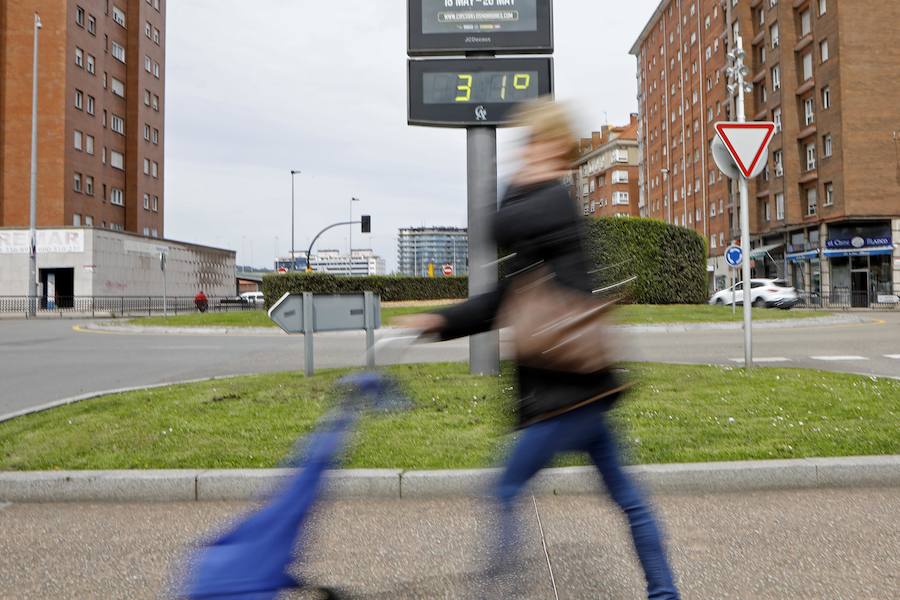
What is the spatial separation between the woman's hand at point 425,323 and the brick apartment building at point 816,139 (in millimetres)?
40641

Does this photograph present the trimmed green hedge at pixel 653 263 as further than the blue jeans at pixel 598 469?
Yes

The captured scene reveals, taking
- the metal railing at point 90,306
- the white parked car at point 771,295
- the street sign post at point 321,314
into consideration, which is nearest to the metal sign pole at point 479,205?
the street sign post at point 321,314

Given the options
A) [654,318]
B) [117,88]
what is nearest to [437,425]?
[654,318]

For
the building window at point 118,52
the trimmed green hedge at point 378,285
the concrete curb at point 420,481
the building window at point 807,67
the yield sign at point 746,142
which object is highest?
the building window at point 118,52

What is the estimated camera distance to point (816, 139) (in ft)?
137

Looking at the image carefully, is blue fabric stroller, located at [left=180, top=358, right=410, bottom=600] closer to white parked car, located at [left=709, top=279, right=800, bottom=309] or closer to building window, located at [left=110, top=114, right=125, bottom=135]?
white parked car, located at [left=709, top=279, right=800, bottom=309]

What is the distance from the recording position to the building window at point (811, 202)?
42.5m

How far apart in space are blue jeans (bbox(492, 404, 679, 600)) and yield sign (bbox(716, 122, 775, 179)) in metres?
7.39

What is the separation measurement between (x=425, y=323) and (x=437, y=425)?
11.8 feet

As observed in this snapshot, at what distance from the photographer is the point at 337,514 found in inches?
156

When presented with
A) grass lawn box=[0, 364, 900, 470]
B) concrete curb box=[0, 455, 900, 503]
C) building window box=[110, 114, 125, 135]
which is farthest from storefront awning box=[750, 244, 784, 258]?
concrete curb box=[0, 455, 900, 503]

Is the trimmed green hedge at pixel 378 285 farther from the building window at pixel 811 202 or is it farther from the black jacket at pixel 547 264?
the black jacket at pixel 547 264

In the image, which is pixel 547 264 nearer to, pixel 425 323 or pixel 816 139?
pixel 425 323

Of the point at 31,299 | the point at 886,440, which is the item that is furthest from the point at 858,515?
the point at 31,299
